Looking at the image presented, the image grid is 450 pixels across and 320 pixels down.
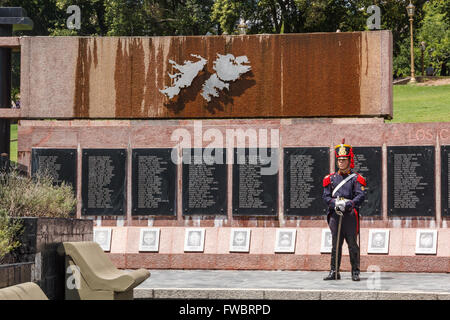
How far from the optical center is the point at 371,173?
15.4 meters

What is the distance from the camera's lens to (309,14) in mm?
44219

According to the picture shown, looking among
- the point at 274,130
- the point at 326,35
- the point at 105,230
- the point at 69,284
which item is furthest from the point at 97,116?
the point at 69,284

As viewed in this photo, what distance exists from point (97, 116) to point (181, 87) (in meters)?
2.00

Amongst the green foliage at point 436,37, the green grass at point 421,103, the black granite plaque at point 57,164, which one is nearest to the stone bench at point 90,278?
the black granite plaque at point 57,164

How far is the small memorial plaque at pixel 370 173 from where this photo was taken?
1534 centimetres

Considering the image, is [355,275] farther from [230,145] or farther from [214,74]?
[214,74]

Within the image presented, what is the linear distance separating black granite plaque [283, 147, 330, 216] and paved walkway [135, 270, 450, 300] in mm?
1495

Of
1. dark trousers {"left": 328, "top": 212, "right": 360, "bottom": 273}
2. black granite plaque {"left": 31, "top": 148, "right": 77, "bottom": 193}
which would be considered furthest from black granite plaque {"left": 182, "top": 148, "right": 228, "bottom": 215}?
dark trousers {"left": 328, "top": 212, "right": 360, "bottom": 273}

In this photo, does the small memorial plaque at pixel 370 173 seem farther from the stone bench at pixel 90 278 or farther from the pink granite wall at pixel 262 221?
the stone bench at pixel 90 278

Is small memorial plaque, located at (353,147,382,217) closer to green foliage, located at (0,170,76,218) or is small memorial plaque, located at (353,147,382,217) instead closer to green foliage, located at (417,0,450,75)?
green foliage, located at (0,170,76,218)

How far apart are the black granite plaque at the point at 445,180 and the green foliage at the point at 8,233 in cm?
951

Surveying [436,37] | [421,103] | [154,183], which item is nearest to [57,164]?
[154,183]

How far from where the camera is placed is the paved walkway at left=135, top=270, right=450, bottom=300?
1026cm

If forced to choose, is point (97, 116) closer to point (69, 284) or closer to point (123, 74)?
point (123, 74)
